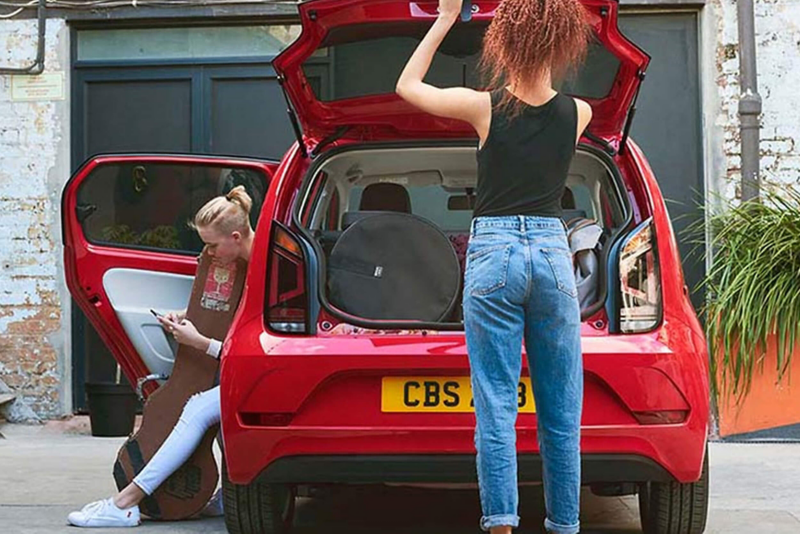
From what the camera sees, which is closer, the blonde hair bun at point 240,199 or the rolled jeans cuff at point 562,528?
the rolled jeans cuff at point 562,528

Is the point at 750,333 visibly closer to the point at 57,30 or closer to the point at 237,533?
the point at 237,533

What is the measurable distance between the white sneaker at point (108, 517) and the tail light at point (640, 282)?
2004 millimetres

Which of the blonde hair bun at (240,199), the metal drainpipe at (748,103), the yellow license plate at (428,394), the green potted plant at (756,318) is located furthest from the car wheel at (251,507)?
the metal drainpipe at (748,103)

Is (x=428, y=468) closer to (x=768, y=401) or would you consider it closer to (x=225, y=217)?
(x=225, y=217)

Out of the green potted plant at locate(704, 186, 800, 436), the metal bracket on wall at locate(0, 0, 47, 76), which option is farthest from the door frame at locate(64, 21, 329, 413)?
the green potted plant at locate(704, 186, 800, 436)

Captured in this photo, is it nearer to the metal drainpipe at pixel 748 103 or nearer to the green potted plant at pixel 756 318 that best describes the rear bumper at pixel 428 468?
the green potted plant at pixel 756 318

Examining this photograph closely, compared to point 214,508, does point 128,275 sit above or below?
above

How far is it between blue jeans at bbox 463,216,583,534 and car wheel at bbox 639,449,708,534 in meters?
1.09

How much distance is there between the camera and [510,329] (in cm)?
344

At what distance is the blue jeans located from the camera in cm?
342

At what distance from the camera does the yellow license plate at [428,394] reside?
412 centimetres

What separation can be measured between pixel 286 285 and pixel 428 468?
30.2 inches

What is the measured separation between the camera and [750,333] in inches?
302

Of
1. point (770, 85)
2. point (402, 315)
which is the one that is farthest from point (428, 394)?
point (770, 85)
